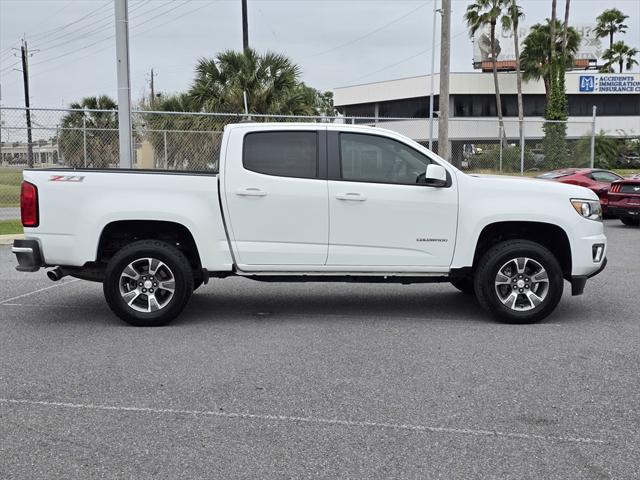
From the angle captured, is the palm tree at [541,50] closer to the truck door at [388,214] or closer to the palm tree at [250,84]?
the palm tree at [250,84]

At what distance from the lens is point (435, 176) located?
6.86 m

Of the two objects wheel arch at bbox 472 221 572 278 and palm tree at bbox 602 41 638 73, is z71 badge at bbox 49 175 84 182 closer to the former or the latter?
wheel arch at bbox 472 221 572 278

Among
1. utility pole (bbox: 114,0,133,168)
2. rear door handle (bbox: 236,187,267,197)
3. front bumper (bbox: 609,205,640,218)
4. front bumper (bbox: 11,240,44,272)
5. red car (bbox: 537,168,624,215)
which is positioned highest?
utility pole (bbox: 114,0,133,168)

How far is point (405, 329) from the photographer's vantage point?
6965mm

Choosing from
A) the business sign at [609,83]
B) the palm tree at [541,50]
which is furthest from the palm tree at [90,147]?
the business sign at [609,83]

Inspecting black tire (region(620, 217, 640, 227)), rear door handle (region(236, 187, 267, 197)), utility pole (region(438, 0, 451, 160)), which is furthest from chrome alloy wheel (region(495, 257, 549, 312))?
utility pole (region(438, 0, 451, 160))

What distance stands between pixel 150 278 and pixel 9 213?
43.5ft

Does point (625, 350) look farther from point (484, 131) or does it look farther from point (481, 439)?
point (484, 131)

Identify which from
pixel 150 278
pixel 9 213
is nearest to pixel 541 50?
pixel 9 213

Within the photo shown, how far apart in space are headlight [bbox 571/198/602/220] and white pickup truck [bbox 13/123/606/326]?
2cm

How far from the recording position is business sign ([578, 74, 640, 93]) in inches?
2280

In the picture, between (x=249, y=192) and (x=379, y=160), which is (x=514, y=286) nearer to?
(x=379, y=160)

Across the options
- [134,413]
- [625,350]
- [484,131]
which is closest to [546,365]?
[625,350]

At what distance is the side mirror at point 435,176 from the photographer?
6.85 metres
